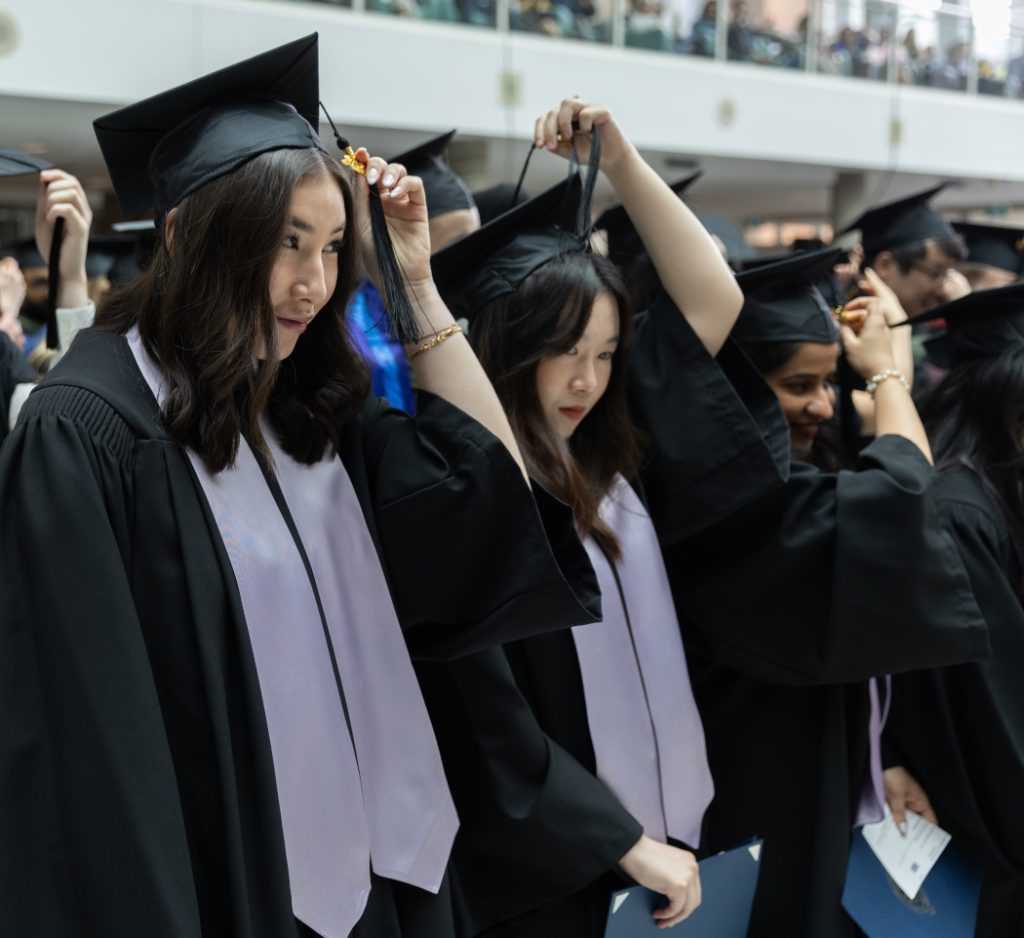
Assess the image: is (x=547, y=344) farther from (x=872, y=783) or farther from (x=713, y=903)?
(x=872, y=783)

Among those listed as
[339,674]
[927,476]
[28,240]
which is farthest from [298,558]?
[28,240]

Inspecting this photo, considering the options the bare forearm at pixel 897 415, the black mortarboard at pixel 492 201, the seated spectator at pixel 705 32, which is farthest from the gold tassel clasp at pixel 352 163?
the seated spectator at pixel 705 32

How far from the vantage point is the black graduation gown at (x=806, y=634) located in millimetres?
2127

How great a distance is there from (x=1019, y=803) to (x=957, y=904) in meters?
0.24

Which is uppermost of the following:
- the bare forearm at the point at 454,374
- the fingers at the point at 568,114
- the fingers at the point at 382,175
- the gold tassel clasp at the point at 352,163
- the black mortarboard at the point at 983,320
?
the fingers at the point at 568,114

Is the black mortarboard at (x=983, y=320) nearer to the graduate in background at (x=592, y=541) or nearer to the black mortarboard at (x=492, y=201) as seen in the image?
the graduate in background at (x=592, y=541)

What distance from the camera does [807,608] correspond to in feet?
7.16

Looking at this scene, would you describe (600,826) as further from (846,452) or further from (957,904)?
(846,452)

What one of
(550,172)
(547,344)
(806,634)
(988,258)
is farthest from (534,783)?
(550,172)

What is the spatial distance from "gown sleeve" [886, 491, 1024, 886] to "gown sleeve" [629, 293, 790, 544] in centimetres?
59

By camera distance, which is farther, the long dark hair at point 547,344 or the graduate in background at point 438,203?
the graduate in background at point 438,203

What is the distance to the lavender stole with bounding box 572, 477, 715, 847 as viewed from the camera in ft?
6.56

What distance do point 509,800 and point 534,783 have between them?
5 centimetres

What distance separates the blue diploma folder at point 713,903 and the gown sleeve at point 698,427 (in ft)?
1.88
